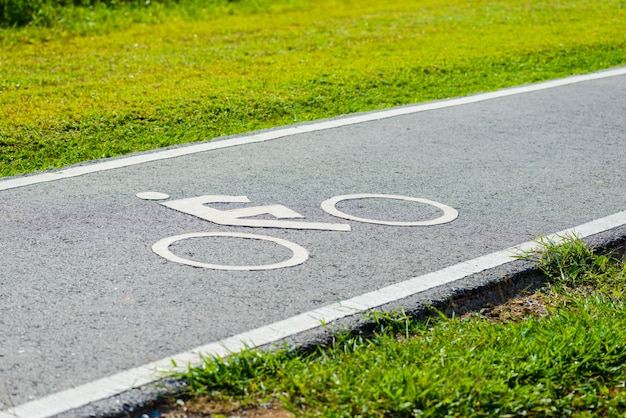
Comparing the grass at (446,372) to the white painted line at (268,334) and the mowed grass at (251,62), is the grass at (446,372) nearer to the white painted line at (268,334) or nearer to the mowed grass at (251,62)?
the white painted line at (268,334)

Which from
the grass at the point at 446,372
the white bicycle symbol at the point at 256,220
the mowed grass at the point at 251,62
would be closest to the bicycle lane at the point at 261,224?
the white bicycle symbol at the point at 256,220

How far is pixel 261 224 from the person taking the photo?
217 inches

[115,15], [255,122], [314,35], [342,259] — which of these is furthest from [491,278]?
[115,15]

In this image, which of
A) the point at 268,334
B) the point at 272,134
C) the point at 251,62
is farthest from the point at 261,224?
the point at 251,62

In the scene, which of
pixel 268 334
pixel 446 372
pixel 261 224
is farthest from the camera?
pixel 261 224

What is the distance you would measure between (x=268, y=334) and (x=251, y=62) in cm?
715

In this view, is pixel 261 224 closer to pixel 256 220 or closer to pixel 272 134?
pixel 256 220

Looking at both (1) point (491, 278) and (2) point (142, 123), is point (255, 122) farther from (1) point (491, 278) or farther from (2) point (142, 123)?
(1) point (491, 278)

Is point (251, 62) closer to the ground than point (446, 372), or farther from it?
farther from it

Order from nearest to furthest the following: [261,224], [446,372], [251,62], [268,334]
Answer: [446,372]
[268,334]
[261,224]
[251,62]

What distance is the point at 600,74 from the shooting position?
1083 cm

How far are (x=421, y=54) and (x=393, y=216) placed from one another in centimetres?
596

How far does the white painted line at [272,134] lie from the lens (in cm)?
650

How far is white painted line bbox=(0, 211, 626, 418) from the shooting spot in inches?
135
